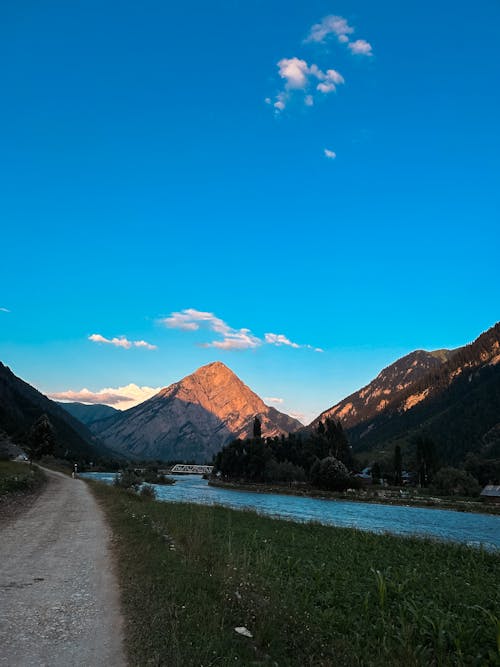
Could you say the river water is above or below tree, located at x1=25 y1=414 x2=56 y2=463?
below

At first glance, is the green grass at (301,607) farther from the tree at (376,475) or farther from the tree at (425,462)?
the tree at (376,475)

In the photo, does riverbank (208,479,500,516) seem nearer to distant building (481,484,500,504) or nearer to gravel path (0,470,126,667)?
distant building (481,484,500,504)

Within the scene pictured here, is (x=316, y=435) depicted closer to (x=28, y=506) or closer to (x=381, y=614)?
(x=28, y=506)

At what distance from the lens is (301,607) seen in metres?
11.2

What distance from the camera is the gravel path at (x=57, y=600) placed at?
27.1 feet

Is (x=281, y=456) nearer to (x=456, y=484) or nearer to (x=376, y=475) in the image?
(x=376, y=475)

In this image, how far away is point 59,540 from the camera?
2011 centimetres

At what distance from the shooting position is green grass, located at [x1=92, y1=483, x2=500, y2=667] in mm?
8539

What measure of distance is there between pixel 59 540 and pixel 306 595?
42.2 ft

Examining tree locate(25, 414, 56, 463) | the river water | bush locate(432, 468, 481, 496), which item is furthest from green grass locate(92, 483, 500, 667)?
bush locate(432, 468, 481, 496)

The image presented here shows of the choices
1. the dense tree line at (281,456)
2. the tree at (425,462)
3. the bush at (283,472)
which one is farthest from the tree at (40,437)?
the tree at (425,462)

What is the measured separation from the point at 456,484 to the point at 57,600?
14553cm

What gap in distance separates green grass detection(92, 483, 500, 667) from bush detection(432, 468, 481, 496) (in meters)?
128

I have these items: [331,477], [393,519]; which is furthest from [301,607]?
[331,477]
